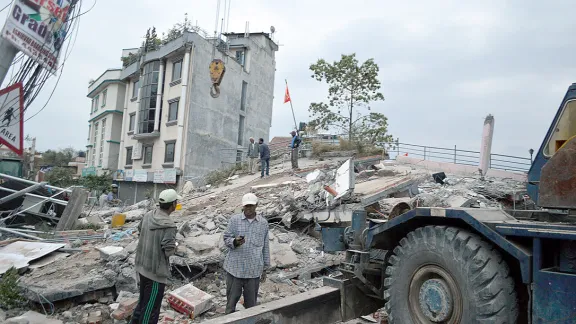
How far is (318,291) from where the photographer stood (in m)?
3.82

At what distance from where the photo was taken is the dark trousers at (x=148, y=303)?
3834 mm

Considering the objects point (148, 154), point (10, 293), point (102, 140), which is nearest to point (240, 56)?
point (148, 154)

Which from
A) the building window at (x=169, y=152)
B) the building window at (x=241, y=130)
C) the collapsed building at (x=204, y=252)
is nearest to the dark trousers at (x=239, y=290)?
the collapsed building at (x=204, y=252)

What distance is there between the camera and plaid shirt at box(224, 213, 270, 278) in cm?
430

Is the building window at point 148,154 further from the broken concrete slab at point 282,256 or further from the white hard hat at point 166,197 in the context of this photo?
the white hard hat at point 166,197

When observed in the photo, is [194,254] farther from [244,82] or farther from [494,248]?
[244,82]

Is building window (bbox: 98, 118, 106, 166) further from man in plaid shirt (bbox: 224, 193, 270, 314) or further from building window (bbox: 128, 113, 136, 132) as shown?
man in plaid shirt (bbox: 224, 193, 270, 314)

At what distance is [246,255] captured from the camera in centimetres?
432

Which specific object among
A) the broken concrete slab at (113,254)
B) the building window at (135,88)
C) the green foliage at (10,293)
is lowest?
the green foliage at (10,293)

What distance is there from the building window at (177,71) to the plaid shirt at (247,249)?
75.5ft

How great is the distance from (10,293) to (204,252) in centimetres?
289

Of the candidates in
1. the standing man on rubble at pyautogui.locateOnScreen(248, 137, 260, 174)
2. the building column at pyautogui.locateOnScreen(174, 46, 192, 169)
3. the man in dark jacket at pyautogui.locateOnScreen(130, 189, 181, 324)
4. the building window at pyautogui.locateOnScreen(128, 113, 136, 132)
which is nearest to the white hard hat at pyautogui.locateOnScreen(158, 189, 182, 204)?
the man in dark jacket at pyautogui.locateOnScreen(130, 189, 181, 324)

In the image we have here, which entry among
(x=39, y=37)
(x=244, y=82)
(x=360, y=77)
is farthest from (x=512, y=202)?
(x=244, y=82)

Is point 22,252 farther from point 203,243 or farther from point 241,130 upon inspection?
point 241,130
